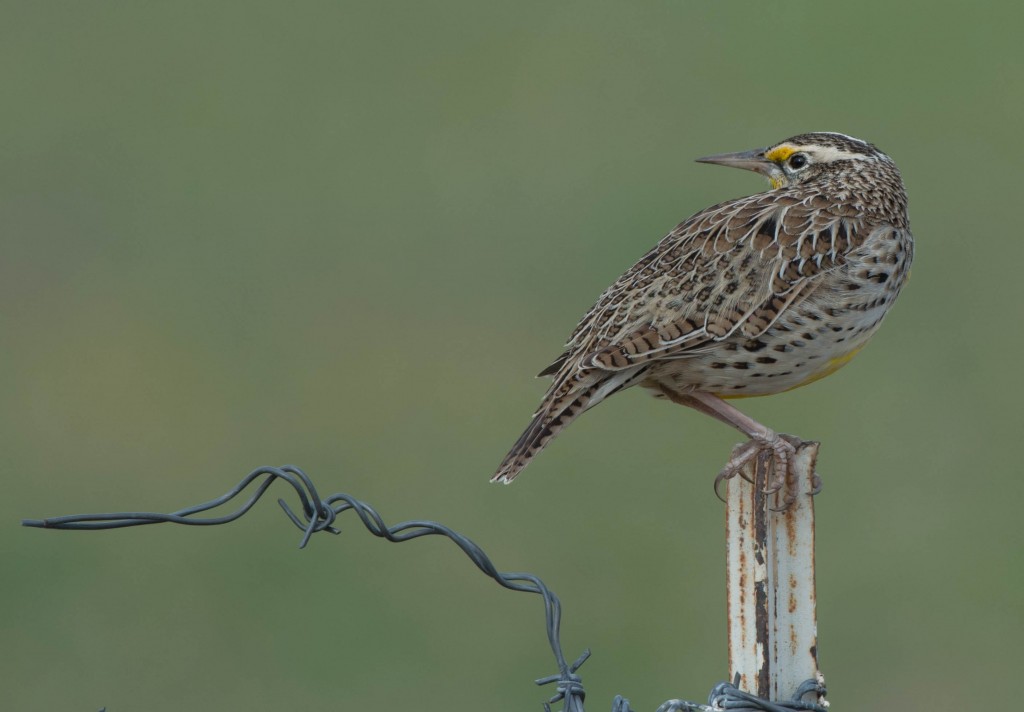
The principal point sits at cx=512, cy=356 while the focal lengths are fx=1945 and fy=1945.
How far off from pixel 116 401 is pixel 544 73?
501 centimetres

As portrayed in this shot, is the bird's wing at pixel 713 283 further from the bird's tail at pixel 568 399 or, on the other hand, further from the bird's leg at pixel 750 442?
the bird's leg at pixel 750 442

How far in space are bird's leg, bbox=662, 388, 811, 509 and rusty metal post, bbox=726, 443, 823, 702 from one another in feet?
0.10

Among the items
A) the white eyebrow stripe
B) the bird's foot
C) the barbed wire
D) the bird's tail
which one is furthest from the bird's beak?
the barbed wire

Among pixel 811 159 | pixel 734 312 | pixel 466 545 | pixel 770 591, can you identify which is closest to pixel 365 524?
pixel 466 545

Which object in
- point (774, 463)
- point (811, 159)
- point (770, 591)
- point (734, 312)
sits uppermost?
point (811, 159)

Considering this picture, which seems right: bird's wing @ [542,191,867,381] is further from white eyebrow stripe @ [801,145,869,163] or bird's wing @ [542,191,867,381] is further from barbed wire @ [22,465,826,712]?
barbed wire @ [22,465,826,712]

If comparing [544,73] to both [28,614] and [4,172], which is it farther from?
[28,614]

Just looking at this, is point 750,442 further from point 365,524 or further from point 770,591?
point 365,524

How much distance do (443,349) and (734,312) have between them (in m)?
5.49

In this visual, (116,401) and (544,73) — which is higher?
(544,73)

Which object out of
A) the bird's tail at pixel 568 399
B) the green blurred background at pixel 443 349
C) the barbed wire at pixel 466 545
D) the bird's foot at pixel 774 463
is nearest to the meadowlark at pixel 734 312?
the bird's tail at pixel 568 399

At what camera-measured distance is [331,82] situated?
43.4ft

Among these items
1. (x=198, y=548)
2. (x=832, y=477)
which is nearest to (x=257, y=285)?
(x=198, y=548)

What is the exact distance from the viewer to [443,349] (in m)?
9.52
